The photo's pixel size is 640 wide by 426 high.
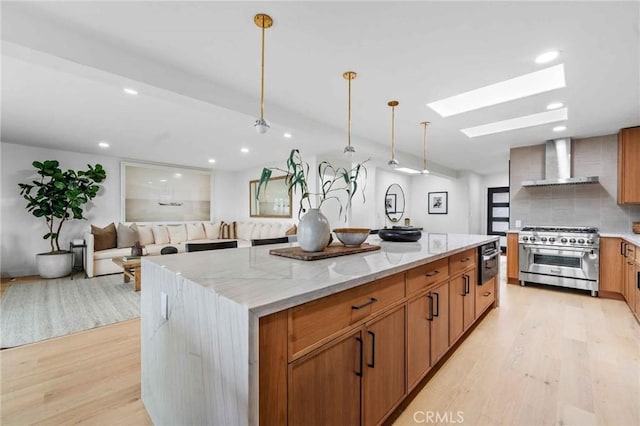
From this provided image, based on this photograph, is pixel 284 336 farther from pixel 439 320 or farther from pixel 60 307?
pixel 60 307

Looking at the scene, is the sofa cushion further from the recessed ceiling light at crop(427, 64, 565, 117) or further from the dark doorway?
the dark doorway

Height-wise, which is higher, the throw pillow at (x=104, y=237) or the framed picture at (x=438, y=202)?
the framed picture at (x=438, y=202)

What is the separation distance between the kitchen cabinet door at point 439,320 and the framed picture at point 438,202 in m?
6.57

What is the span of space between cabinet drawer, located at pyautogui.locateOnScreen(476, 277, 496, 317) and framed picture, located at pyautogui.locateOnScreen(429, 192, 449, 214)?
5094 mm

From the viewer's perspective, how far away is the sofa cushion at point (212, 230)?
6.76 metres

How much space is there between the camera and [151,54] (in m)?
2.05

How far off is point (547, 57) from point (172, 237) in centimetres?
642

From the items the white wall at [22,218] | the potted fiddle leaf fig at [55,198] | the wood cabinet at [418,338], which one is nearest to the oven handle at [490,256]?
the wood cabinet at [418,338]

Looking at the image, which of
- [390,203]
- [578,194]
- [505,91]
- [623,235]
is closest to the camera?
[505,91]

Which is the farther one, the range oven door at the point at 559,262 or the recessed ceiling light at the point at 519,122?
the range oven door at the point at 559,262

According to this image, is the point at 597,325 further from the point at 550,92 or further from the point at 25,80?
the point at 25,80

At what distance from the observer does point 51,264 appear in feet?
15.2

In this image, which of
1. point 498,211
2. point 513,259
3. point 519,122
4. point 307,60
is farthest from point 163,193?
point 498,211

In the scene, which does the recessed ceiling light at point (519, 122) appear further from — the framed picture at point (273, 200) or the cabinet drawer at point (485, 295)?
the framed picture at point (273, 200)
